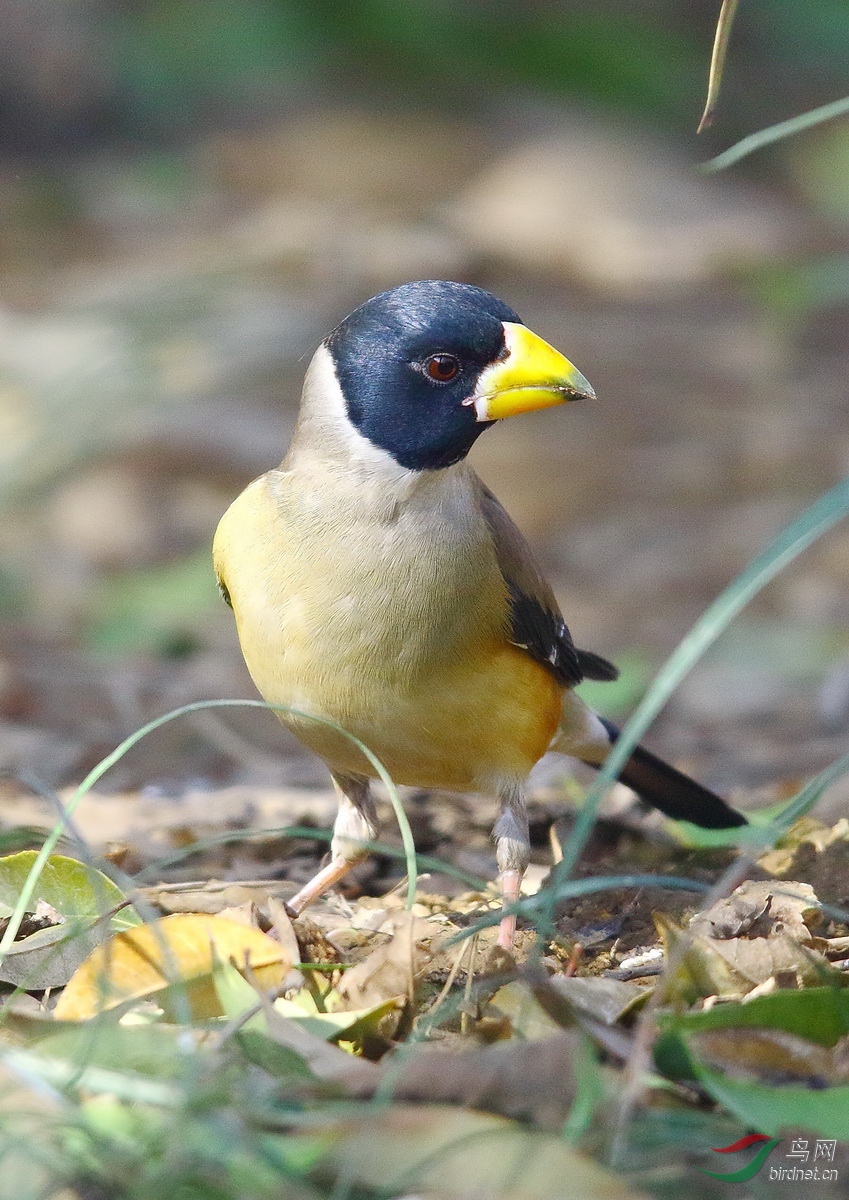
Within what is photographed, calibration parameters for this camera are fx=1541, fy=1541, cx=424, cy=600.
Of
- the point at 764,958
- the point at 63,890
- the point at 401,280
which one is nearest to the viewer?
the point at 764,958

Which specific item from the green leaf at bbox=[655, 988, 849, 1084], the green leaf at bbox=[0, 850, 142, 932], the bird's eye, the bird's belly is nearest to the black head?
the bird's eye

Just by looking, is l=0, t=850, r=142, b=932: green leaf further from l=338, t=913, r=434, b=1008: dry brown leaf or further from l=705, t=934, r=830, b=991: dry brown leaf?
l=705, t=934, r=830, b=991: dry brown leaf

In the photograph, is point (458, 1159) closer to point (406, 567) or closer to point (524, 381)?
point (406, 567)

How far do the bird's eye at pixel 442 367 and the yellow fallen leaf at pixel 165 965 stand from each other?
4.68ft

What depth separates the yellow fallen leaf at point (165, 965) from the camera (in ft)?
8.80

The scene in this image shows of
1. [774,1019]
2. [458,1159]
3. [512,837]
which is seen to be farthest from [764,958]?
[512,837]

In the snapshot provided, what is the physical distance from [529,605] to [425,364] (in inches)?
26.3

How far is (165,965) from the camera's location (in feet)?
8.89

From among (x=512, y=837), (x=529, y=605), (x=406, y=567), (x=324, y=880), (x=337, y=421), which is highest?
(x=337, y=421)

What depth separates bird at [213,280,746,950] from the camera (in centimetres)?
348
